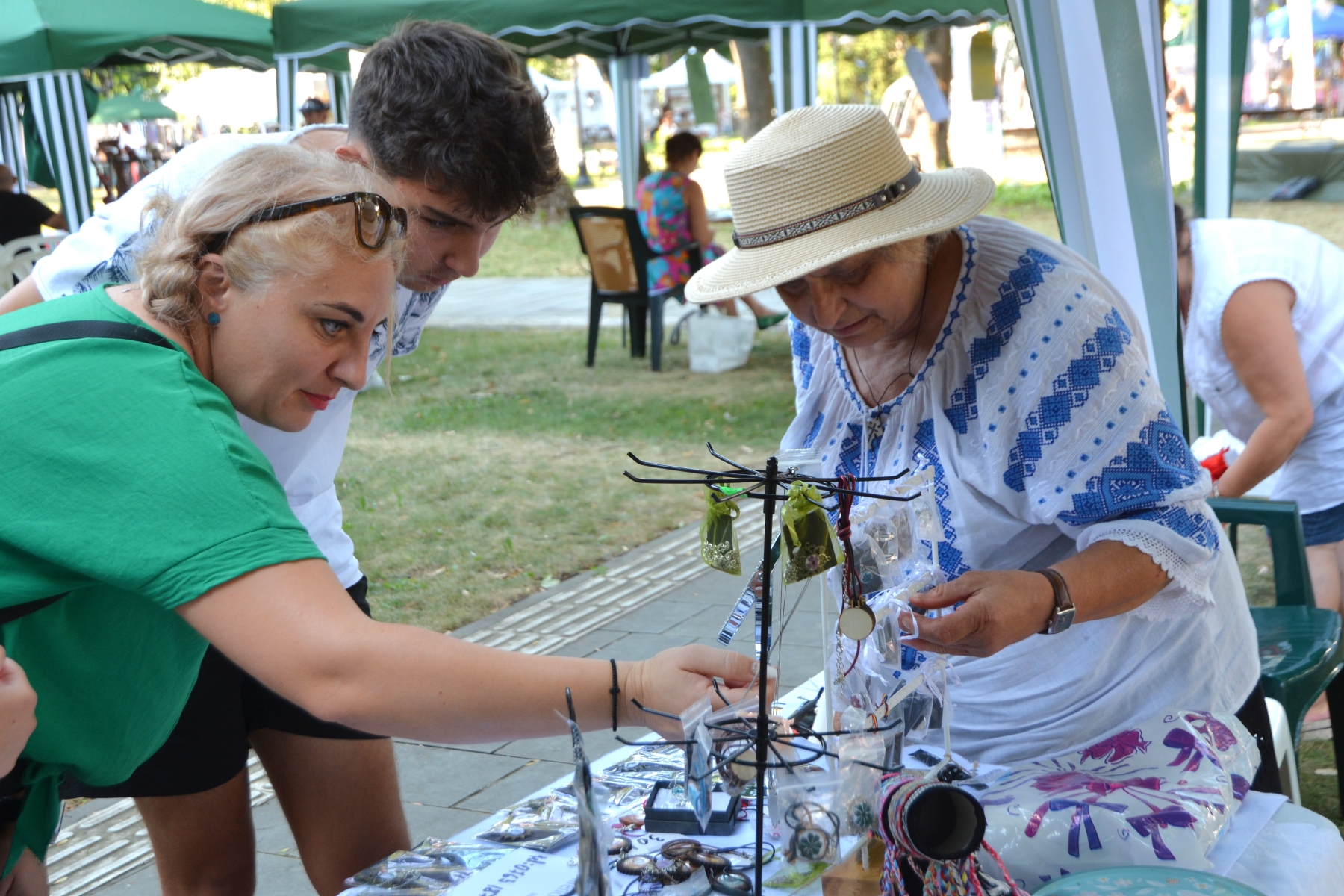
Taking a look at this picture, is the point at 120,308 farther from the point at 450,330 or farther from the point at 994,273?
the point at 450,330

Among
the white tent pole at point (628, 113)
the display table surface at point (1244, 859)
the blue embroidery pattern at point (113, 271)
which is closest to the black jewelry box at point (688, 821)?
the display table surface at point (1244, 859)

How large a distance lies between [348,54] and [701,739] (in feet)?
33.5

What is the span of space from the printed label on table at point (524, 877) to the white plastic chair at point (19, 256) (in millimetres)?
7683

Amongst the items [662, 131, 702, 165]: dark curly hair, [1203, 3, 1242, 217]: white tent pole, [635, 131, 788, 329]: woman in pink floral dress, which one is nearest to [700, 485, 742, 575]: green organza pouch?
[1203, 3, 1242, 217]: white tent pole

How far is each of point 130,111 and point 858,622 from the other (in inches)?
1054

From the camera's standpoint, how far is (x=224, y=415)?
1142 millimetres

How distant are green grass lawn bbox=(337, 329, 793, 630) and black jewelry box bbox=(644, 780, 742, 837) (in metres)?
3.13

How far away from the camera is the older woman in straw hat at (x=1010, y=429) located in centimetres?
168

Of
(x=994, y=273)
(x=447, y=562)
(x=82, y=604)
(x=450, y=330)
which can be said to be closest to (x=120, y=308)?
(x=82, y=604)

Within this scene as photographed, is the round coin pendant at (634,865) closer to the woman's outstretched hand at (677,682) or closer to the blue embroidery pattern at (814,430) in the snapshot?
the woman's outstretched hand at (677,682)

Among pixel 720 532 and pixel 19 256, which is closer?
pixel 720 532

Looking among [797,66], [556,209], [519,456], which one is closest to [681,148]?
[797,66]

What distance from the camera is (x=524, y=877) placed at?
5.01 ft

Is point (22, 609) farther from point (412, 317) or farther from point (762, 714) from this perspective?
point (412, 317)
